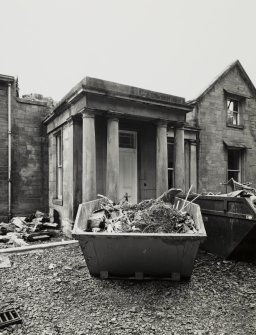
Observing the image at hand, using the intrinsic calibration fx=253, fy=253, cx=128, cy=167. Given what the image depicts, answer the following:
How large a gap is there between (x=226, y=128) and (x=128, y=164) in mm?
5997

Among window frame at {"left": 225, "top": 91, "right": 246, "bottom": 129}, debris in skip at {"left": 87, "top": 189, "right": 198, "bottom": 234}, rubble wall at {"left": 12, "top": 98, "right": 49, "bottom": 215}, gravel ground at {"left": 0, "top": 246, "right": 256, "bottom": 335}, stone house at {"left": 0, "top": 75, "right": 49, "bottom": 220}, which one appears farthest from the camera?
window frame at {"left": 225, "top": 91, "right": 246, "bottom": 129}

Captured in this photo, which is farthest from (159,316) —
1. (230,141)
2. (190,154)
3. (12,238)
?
(230,141)

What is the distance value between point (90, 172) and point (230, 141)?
8.50m

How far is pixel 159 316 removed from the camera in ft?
10.3

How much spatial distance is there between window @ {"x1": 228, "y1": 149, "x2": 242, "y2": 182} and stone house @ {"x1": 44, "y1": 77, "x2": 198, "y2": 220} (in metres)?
4.16

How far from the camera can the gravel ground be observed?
293 centimetres

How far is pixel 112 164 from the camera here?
22.7ft

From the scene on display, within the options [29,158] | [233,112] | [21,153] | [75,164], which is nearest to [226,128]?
[233,112]

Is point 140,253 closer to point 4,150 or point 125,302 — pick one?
point 125,302

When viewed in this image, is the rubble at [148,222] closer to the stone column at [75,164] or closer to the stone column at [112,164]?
the stone column at [112,164]

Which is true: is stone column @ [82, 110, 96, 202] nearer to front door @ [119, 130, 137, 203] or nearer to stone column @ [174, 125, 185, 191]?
front door @ [119, 130, 137, 203]

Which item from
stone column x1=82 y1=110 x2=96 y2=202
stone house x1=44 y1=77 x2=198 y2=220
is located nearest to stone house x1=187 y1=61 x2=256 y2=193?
stone house x1=44 y1=77 x2=198 y2=220

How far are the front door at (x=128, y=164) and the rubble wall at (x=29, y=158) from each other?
2.92m

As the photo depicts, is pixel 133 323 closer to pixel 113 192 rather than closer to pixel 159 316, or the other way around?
pixel 159 316
